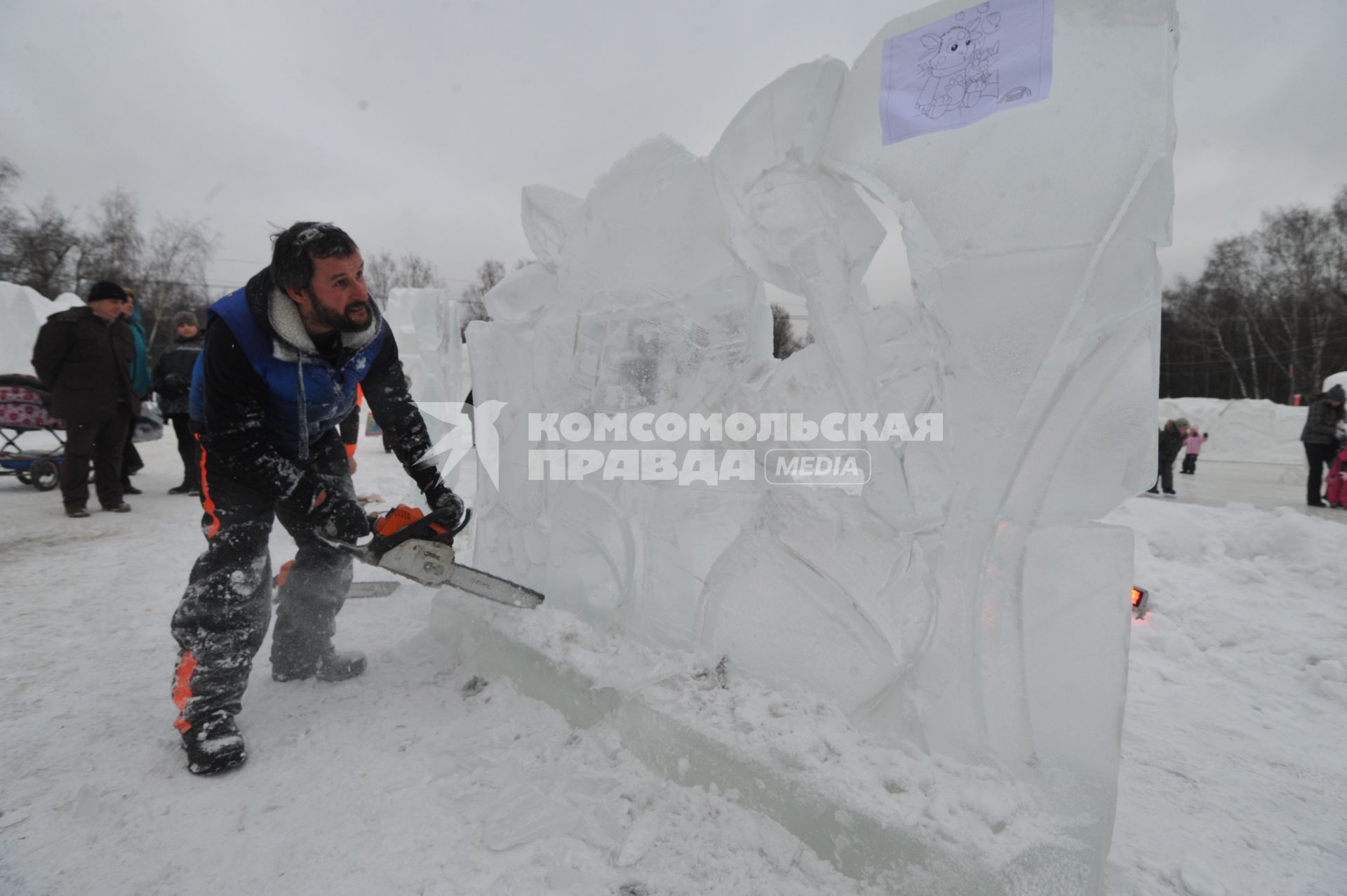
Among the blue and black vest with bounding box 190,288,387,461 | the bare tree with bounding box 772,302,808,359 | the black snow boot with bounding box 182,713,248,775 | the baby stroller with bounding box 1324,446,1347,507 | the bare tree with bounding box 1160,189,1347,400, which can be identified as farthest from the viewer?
the bare tree with bounding box 1160,189,1347,400

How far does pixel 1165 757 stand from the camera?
5.56 ft

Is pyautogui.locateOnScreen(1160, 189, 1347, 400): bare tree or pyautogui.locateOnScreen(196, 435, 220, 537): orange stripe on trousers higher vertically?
pyautogui.locateOnScreen(1160, 189, 1347, 400): bare tree

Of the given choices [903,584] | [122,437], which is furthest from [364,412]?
[903,584]

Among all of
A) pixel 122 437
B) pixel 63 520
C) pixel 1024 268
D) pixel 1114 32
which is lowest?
pixel 63 520

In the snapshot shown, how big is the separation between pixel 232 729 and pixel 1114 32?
7.90 feet

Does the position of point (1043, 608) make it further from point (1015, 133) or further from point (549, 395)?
point (549, 395)

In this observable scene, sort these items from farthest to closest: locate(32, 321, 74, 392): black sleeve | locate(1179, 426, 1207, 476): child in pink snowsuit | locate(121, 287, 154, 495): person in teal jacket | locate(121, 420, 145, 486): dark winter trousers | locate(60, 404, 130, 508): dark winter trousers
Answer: locate(1179, 426, 1207, 476): child in pink snowsuit < locate(121, 420, 145, 486): dark winter trousers < locate(121, 287, 154, 495): person in teal jacket < locate(60, 404, 130, 508): dark winter trousers < locate(32, 321, 74, 392): black sleeve

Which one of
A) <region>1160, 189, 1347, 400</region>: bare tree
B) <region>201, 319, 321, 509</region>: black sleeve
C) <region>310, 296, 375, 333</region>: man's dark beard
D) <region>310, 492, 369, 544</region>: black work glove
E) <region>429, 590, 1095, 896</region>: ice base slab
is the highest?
<region>1160, 189, 1347, 400</region>: bare tree

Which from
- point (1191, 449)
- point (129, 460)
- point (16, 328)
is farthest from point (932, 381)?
point (16, 328)

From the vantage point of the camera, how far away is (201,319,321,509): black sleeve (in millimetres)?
1593

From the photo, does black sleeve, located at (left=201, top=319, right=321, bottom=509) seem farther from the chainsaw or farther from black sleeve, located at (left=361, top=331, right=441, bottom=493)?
black sleeve, located at (left=361, top=331, right=441, bottom=493)

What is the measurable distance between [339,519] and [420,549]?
0.22 m

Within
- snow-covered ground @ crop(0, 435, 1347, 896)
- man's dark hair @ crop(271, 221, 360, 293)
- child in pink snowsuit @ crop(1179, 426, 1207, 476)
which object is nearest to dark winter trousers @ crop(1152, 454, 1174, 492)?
child in pink snowsuit @ crop(1179, 426, 1207, 476)

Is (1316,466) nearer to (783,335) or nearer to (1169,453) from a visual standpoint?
(1169,453)
